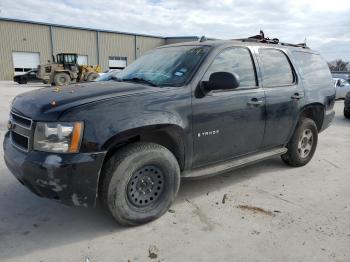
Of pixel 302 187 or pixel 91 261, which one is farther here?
pixel 302 187

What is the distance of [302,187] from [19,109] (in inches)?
139

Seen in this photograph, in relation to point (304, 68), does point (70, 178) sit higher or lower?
lower

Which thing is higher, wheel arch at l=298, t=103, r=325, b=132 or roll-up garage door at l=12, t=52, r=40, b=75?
wheel arch at l=298, t=103, r=325, b=132

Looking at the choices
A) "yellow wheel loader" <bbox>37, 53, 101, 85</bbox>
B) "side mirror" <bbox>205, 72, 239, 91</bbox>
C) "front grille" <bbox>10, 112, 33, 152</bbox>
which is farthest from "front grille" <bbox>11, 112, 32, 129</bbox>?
"yellow wheel loader" <bbox>37, 53, 101, 85</bbox>

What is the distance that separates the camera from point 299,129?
504 centimetres

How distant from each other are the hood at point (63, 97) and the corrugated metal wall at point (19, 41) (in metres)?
38.4

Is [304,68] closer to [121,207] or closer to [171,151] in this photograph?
[171,151]

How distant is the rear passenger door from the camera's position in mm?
4391

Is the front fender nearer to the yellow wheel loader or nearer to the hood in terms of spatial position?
the hood

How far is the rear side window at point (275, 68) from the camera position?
4422 millimetres

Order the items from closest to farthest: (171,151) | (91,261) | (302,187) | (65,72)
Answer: (91,261)
(171,151)
(302,187)
(65,72)

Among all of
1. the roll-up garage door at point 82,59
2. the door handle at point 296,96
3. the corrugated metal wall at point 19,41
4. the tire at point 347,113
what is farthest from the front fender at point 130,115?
the roll-up garage door at point 82,59

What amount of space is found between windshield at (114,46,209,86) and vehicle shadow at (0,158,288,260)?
113 centimetres

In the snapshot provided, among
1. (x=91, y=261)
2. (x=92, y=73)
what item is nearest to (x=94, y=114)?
(x=91, y=261)
